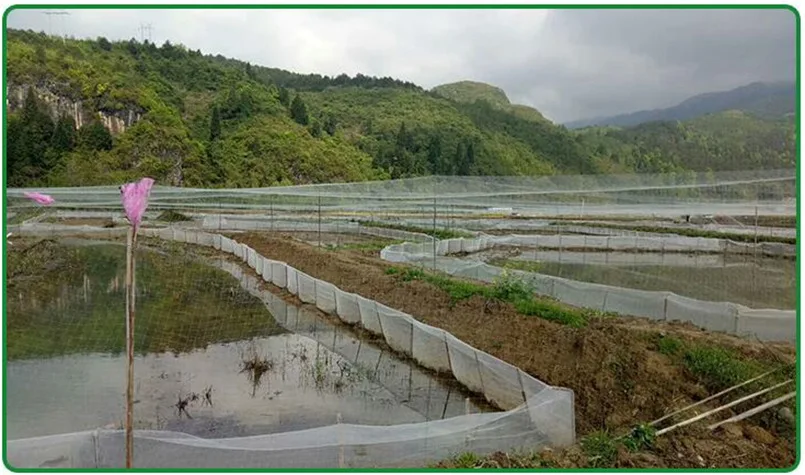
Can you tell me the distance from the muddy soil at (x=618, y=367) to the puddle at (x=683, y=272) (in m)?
4.39

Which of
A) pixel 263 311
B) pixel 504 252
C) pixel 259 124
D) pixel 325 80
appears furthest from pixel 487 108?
pixel 263 311

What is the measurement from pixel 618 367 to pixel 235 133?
43.1 meters

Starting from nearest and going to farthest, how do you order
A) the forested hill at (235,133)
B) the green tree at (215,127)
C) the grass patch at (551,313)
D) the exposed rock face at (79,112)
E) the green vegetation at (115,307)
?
1. the grass patch at (551,313)
2. the green vegetation at (115,307)
3. the forested hill at (235,133)
4. the exposed rock face at (79,112)
5. the green tree at (215,127)

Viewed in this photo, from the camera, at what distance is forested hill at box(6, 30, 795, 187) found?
33.6 metres

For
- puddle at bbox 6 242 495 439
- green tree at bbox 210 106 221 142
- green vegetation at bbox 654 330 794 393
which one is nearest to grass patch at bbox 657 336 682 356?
green vegetation at bbox 654 330 794 393

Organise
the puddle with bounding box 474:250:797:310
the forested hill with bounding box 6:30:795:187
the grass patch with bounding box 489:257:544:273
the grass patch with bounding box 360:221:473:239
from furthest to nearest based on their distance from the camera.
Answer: the forested hill with bounding box 6:30:795:187, the grass patch with bounding box 360:221:473:239, the grass patch with bounding box 489:257:544:273, the puddle with bounding box 474:250:797:310

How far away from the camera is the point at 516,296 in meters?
7.69

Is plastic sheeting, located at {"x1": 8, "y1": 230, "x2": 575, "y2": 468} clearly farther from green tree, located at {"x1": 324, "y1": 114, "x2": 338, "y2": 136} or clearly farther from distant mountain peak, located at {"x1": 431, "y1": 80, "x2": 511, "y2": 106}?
distant mountain peak, located at {"x1": 431, "y1": 80, "x2": 511, "y2": 106}

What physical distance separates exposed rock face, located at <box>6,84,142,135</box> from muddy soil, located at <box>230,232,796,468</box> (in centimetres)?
3875

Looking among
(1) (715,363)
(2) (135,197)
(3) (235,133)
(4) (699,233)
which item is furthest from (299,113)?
(2) (135,197)

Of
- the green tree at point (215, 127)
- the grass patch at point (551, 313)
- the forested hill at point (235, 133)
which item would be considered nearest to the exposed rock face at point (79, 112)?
the forested hill at point (235, 133)

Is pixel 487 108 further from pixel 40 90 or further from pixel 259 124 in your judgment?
pixel 40 90

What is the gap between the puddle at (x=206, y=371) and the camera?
208 inches

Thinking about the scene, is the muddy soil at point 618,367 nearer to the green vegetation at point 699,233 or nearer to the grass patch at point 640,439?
the grass patch at point 640,439
